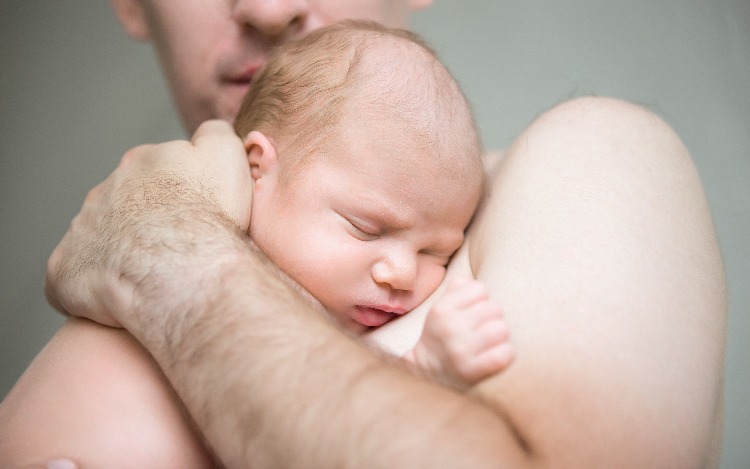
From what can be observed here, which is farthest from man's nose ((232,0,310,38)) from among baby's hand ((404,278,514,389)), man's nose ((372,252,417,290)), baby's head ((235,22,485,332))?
baby's hand ((404,278,514,389))

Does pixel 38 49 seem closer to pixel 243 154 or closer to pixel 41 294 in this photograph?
pixel 41 294

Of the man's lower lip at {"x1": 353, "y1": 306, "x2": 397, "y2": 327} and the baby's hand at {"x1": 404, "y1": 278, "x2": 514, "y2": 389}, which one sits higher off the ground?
the baby's hand at {"x1": 404, "y1": 278, "x2": 514, "y2": 389}

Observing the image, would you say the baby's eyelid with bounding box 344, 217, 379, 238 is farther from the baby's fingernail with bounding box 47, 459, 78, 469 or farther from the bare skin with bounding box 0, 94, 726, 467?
the baby's fingernail with bounding box 47, 459, 78, 469

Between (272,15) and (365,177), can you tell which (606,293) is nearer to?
(365,177)

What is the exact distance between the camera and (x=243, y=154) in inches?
31.4

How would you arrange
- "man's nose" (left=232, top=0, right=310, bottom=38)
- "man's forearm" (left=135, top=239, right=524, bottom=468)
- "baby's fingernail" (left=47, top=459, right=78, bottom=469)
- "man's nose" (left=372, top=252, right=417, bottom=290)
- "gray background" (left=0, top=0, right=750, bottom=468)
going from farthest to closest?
"gray background" (left=0, top=0, right=750, bottom=468) → "man's nose" (left=232, top=0, right=310, bottom=38) → "man's nose" (left=372, top=252, right=417, bottom=290) → "baby's fingernail" (left=47, top=459, right=78, bottom=469) → "man's forearm" (left=135, top=239, right=524, bottom=468)

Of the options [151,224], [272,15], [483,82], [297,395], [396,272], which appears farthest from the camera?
[483,82]

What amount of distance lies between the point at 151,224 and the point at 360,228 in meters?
0.23

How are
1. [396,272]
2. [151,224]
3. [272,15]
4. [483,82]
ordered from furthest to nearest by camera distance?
[483,82], [272,15], [396,272], [151,224]

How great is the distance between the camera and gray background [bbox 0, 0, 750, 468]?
4.44ft

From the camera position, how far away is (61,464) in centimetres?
53

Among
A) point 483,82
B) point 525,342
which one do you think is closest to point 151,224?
point 525,342

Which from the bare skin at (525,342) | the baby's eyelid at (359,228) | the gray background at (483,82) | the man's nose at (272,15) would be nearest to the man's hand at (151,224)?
the bare skin at (525,342)

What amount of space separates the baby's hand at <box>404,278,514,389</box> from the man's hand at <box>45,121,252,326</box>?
21cm
